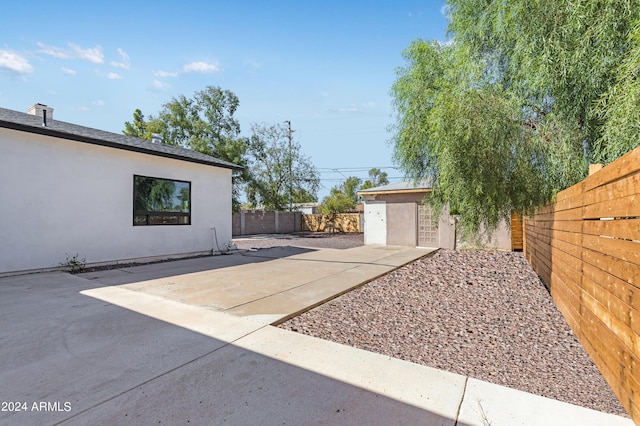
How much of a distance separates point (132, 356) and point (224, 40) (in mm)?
8612

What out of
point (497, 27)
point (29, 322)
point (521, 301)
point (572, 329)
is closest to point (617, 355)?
point (572, 329)

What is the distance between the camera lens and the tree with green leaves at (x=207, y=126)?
67.7 feet

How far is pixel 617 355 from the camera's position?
2.13 metres

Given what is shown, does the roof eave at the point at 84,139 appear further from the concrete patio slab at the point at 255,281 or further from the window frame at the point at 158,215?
the concrete patio slab at the point at 255,281

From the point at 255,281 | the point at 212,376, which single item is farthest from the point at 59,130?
the point at 212,376

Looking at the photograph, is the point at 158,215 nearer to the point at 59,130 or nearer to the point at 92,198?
the point at 92,198

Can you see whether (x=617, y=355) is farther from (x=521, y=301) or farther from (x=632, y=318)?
(x=521, y=301)

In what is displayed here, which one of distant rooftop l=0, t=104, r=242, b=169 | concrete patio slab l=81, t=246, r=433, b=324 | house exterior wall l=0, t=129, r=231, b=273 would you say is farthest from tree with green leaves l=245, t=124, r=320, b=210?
concrete patio slab l=81, t=246, r=433, b=324

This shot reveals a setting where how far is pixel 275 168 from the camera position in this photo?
78.1 feet

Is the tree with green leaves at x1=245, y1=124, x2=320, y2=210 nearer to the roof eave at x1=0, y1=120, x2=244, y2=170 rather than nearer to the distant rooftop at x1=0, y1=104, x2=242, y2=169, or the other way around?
the distant rooftop at x1=0, y1=104, x2=242, y2=169

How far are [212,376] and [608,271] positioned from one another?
3099 millimetres

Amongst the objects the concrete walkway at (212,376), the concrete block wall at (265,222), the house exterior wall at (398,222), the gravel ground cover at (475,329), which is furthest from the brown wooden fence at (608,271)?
the concrete block wall at (265,222)

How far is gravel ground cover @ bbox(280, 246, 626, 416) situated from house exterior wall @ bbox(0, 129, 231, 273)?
5966 mm

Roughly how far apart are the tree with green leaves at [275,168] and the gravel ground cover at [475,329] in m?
18.6
